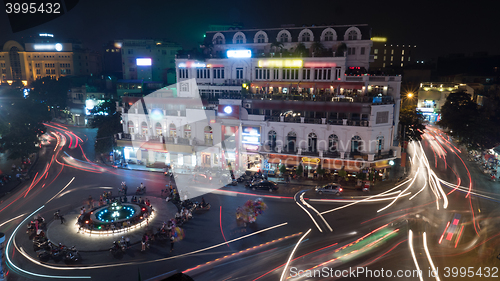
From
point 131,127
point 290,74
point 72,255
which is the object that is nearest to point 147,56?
point 131,127

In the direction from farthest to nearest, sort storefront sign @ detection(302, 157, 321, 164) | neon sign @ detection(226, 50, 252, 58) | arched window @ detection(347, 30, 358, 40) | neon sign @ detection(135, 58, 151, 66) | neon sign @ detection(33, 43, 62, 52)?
1. neon sign @ detection(33, 43, 62, 52)
2. neon sign @ detection(135, 58, 151, 66)
3. neon sign @ detection(226, 50, 252, 58)
4. arched window @ detection(347, 30, 358, 40)
5. storefront sign @ detection(302, 157, 321, 164)

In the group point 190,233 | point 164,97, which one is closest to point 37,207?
point 190,233

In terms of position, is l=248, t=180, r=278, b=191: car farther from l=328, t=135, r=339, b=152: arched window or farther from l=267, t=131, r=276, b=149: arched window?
l=328, t=135, r=339, b=152: arched window

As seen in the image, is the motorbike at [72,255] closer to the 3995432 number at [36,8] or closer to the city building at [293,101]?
the 3995432 number at [36,8]

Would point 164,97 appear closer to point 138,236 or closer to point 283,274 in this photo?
point 138,236

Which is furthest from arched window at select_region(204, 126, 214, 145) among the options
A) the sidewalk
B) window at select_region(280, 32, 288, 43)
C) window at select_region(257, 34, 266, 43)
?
window at select_region(280, 32, 288, 43)

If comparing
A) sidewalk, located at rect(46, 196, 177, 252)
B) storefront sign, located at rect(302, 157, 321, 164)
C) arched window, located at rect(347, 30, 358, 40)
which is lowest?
sidewalk, located at rect(46, 196, 177, 252)

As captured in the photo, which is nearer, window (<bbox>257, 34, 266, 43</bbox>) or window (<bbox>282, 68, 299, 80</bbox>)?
window (<bbox>282, 68, 299, 80</bbox>)
